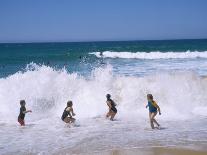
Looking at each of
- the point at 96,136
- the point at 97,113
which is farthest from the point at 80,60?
the point at 96,136

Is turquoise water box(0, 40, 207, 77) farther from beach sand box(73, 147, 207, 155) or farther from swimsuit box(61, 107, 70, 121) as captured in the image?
beach sand box(73, 147, 207, 155)

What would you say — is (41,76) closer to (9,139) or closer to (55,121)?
(55,121)

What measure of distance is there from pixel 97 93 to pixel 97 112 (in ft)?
5.44

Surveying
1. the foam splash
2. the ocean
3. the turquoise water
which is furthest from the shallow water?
the turquoise water

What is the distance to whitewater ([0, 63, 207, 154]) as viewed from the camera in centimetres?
927

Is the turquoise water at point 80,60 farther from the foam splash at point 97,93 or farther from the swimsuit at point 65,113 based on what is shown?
the swimsuit at point 65,113

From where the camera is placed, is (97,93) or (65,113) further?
(97,93)

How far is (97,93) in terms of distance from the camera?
49.9ft

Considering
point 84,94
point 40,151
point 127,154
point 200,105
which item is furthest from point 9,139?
point 200,105

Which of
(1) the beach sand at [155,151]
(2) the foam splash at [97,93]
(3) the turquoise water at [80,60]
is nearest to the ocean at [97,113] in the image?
(2) the foam splash at [97,93]

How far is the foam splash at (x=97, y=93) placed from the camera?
14.0m

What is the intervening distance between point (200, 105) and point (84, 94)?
498 cm

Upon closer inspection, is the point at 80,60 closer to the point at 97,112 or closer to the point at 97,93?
the point at 97,93

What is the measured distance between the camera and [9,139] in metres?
9.94
